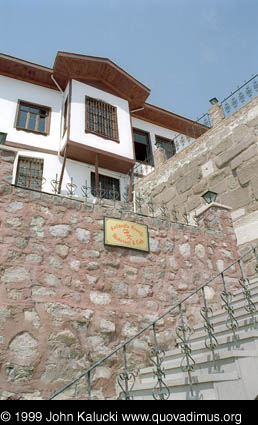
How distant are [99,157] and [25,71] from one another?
182 inches

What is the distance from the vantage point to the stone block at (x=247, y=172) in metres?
7.31

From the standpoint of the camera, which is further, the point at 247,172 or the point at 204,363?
the point at 247,172

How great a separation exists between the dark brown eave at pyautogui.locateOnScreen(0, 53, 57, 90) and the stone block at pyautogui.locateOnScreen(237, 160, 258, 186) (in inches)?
334

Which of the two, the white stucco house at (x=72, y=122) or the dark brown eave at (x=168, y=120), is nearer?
the white stucco house at (x=72, y=122)

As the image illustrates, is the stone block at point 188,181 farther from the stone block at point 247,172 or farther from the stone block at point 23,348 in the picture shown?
the stone block at point 23,348

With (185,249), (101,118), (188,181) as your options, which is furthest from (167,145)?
(185,249)

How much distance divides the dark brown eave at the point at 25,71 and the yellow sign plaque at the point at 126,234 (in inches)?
360

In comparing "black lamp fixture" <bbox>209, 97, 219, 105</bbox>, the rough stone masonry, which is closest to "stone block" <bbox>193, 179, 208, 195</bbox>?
"black lamp fixture" <bbox>209, 97, 219, 105</bbox>

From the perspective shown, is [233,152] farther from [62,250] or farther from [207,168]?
[62,250]

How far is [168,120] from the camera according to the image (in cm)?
1504

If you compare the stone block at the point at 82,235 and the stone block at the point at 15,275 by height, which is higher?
the stone block at the point at 82,235

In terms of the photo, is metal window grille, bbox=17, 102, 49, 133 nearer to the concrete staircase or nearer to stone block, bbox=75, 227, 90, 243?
stone block, bbox=75, 227, 90, 243

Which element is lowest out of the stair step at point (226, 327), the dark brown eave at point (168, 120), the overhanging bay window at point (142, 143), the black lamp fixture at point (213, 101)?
the stair step at point (226, 327)

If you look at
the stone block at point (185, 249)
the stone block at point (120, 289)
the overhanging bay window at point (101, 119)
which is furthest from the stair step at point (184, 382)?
the overhanging bay window at point (101, 119)
